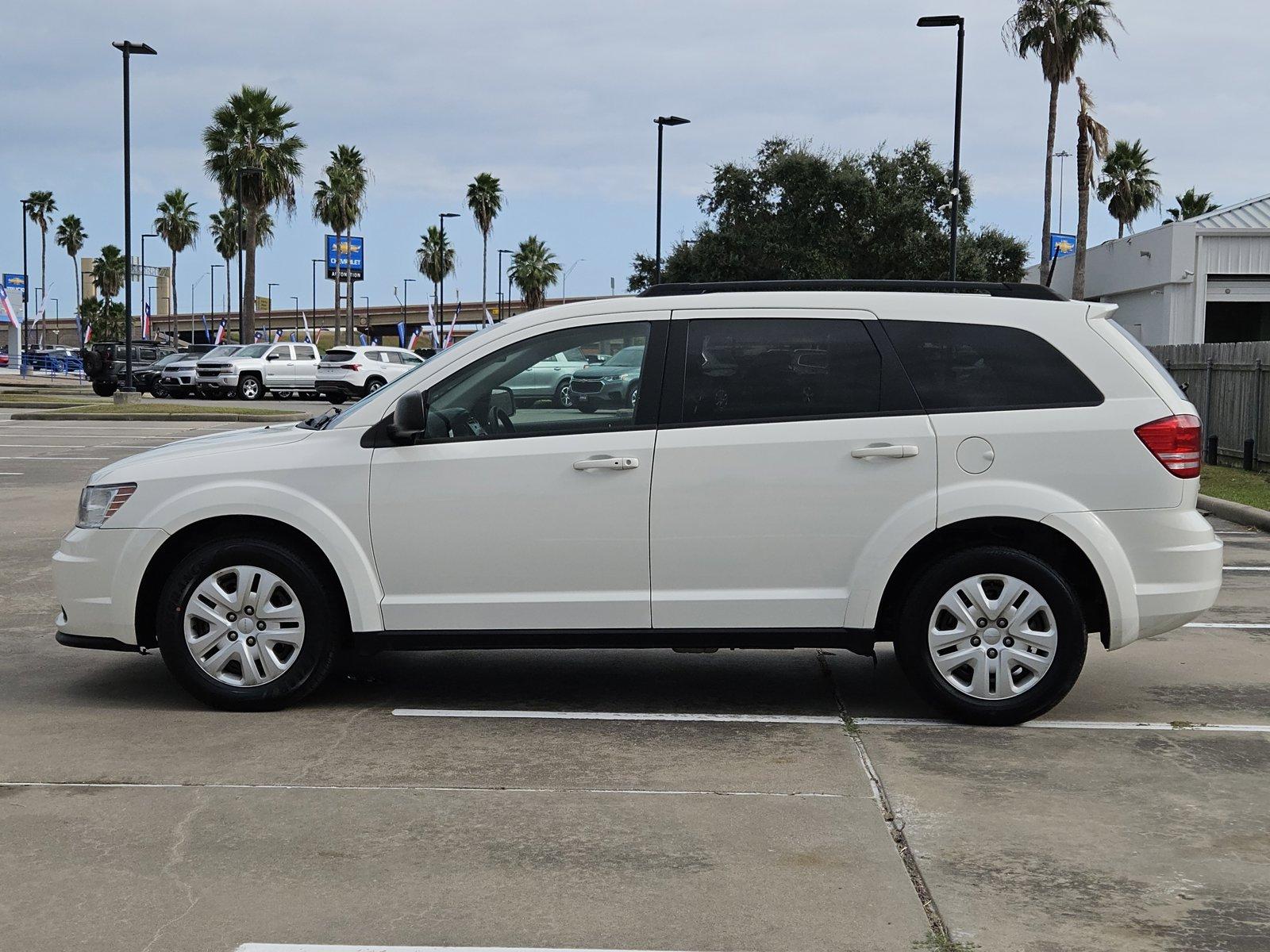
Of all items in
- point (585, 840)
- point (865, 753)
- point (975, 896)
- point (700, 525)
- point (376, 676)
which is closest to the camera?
point (975, 896)

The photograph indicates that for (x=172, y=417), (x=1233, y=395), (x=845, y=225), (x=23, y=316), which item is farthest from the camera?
(x=23, y=316)

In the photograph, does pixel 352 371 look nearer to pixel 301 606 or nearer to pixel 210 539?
pixel 210 539

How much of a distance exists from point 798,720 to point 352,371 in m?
35.2

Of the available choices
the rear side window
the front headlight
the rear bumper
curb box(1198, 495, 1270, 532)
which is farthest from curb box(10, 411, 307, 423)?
the rear bumper

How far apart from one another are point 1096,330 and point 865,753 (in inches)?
83.7

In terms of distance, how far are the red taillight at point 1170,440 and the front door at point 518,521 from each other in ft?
6.92

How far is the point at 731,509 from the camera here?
20.0 feet

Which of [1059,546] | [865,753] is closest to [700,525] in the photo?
[865,753]

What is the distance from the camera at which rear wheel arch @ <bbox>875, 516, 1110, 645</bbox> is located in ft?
20.2

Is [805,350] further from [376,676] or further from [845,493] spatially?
[376,676]

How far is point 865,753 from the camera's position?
18.8ft

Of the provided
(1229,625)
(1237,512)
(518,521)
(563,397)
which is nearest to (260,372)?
(1237,512)

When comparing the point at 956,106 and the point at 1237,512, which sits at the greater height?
the point at 956,106

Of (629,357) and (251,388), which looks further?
(251,388)
